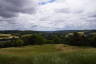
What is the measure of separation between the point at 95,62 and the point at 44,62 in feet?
9.69

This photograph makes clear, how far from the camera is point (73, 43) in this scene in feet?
214

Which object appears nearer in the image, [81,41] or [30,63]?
[30,63]

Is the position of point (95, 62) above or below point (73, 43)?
above

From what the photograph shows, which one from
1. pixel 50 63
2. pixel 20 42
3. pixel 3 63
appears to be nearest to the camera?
pixel 50 63

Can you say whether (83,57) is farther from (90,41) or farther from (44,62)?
(90,41)

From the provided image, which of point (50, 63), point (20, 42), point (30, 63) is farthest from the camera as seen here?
point (20, 42)

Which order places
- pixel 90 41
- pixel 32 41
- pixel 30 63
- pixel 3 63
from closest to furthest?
pixel 30 63 < pixel 3 63 < pixel 90 41 < pixel 32 41

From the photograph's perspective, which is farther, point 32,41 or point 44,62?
point 32,41

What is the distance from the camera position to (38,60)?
30.7ft

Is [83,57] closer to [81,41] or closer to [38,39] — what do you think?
[81,41]

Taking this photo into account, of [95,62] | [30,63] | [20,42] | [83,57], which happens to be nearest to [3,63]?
[30,63]

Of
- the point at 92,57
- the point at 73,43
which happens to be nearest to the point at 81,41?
the point at 73,43

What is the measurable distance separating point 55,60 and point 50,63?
1.24ft

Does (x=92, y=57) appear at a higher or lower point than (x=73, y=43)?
higher
